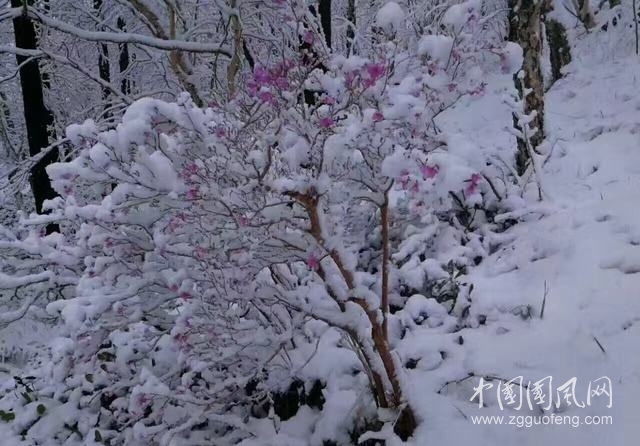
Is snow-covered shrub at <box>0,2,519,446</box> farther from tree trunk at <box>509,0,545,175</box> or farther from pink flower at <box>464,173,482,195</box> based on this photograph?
tree trunk at <box>509,0,545,175</box>

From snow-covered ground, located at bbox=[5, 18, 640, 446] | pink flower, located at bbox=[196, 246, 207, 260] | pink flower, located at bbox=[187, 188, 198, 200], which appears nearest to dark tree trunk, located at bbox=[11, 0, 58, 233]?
snow-covered ground, located at bbox=[5, 18, 640, 446]

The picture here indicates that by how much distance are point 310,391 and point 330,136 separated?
69.8 inches

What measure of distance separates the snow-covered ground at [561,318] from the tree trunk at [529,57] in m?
0.38

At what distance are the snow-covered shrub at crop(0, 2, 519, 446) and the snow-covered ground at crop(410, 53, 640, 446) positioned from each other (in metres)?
0.35

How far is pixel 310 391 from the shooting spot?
139 inches

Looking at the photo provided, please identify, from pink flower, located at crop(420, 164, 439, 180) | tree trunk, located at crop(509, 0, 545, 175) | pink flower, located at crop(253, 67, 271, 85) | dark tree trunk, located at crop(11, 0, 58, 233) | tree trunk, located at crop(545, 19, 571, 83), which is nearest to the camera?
pink flower, located at crop(420, 164, 439, 180)

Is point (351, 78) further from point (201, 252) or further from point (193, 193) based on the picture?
point (201, 252)

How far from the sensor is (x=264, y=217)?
2617 mm

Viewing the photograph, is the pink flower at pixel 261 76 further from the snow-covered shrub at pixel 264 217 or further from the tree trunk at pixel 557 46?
the tree trunk at pixel 557 46

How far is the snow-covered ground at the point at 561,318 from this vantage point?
2.68 metres

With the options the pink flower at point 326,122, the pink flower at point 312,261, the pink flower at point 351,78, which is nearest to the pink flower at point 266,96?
the pink flower at point 326,122

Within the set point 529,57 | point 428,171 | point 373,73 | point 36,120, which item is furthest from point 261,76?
point 36,120

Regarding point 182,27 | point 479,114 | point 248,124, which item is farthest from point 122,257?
point 479,114

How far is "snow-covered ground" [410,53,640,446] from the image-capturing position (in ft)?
8.80
